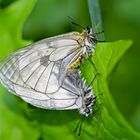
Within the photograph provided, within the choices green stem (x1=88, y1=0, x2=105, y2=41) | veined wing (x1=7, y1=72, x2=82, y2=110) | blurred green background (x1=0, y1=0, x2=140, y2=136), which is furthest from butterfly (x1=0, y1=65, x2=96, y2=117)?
blurred green background (x1=0, y1=0, x2=140, y2=136)

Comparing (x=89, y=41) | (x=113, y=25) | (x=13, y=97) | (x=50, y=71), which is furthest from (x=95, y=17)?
(x=113, y=25)

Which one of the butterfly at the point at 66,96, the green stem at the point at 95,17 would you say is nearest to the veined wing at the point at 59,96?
the butterfly at the point at 66,96

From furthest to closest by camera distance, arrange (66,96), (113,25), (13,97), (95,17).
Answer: (113,25), (13,97), (66,96), (95,17)

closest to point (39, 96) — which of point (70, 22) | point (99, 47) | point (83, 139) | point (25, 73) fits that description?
point (25, 73)

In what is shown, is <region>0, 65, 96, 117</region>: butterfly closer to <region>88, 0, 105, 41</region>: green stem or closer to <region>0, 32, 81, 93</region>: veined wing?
<region>0, 32, 81, 93</region>: veined wing

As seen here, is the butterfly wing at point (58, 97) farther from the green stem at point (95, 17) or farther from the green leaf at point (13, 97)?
the green stem at point (95, 17)

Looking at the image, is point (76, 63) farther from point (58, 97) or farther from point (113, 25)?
point (113, 25)
